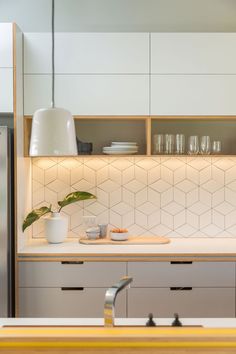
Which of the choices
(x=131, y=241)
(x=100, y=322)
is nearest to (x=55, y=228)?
(x=131, y=241)

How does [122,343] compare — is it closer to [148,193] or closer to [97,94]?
[97,94]

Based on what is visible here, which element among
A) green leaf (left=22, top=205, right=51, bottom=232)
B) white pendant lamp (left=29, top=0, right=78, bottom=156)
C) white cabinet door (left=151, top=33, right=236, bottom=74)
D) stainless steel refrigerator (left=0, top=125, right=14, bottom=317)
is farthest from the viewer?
white cabinet door (left=151, top=33, right=236, bottom=74)

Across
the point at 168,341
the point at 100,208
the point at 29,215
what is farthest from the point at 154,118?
the point at 168,341

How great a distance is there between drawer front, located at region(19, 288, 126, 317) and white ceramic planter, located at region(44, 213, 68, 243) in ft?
1.47

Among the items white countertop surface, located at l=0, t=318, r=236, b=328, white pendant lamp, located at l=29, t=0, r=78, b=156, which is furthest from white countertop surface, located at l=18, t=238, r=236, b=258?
white pendant lamp, located at l=29, t=0, r=78, b=156

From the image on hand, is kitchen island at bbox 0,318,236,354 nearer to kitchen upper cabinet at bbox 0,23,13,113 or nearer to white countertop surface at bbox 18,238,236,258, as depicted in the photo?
white countertop surface at bbox 18,238,236,258

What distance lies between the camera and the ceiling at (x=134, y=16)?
3805 mm

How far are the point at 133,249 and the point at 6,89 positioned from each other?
1.59m

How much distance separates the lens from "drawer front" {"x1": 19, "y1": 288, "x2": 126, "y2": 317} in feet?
10.4

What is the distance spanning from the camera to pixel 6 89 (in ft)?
10.6

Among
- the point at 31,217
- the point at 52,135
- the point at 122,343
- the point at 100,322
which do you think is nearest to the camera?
the point at 122,343

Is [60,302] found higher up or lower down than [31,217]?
lower down

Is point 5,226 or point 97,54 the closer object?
point 5,226

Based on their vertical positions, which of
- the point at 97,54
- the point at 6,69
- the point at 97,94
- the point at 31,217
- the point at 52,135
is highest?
the point at 97,54
